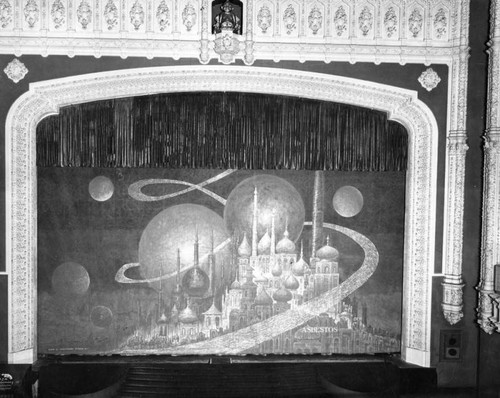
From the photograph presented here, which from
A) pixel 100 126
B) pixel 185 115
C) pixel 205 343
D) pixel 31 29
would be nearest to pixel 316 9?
pixel 185 115

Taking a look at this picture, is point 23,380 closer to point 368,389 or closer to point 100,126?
point 100,126

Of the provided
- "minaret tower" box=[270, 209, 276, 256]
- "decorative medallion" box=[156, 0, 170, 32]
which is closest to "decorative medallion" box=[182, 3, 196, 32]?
"decorative medallion" box=[156, 0, 170, 32]

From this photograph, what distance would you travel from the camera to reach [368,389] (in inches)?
236

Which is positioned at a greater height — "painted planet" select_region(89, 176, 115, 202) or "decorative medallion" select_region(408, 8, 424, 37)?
"decorative medallion" select_region(408, 8, 424, 37)

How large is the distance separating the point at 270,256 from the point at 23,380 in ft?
10.3

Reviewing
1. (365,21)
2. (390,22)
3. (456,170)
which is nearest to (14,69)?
(365,21)

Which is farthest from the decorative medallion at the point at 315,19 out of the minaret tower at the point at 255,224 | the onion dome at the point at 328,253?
the onion dome at the point at 328,253

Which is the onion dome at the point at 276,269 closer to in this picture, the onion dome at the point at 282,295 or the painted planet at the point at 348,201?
the onion dome at the point at 282,295

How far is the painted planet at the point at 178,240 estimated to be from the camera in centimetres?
635

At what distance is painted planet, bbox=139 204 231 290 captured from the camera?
6.35 meters

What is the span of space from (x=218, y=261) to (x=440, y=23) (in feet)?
12.9

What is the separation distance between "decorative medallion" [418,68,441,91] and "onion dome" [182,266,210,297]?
356 cm

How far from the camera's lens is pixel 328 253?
255 inches

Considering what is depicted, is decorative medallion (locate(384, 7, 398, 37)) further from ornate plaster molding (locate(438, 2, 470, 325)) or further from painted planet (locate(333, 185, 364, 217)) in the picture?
painted planet (locate(333, 185, 364, 217))
